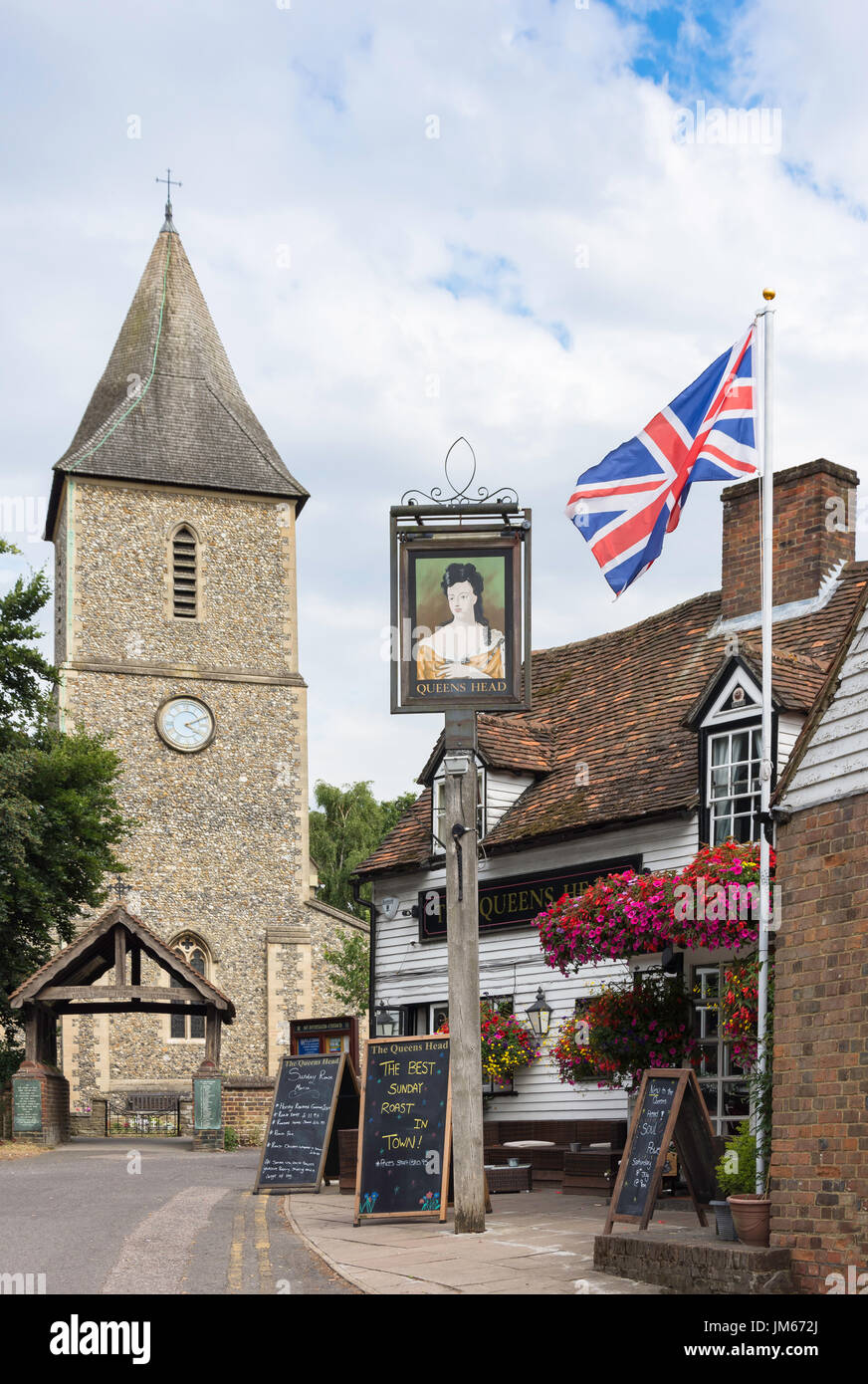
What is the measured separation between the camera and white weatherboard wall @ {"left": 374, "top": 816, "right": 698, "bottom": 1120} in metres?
17.0

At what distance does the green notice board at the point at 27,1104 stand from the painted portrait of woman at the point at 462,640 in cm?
1535

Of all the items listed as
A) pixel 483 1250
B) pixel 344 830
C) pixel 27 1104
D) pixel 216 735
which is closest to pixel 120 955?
pixel 27 1104

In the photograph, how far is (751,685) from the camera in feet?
51.5

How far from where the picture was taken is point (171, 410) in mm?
41125

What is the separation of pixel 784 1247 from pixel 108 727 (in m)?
30.8

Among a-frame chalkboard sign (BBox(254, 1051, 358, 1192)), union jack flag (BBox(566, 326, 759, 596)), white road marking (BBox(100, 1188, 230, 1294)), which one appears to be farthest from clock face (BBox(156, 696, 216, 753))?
union jack flag (BBox(566, 326, 759, 596))

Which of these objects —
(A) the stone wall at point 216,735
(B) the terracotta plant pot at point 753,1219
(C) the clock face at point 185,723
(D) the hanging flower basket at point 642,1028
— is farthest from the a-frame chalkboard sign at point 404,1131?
(C) the clock face at point 185,723

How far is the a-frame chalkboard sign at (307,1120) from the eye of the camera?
53.3 ft

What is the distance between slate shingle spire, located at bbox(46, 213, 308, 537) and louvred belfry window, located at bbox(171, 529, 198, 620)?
1.52 m

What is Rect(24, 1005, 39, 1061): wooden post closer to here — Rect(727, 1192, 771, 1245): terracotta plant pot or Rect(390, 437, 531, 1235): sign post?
Rect(390, 437, 531, 1235): sign post

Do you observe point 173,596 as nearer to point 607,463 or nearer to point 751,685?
point 751,685

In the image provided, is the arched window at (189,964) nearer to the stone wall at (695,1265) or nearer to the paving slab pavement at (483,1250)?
the paving slab pavement at (483,1250)

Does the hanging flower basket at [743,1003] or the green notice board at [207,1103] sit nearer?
the hanging flower basket at [743,1003]
